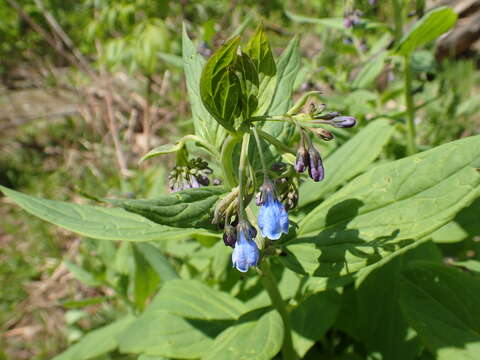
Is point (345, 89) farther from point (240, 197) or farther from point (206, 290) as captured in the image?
point (240, 197)

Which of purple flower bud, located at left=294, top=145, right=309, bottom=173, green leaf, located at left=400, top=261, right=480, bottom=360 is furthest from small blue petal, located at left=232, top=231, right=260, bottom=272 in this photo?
green leaf, located at left=400, top=261, right=480, bottom=360

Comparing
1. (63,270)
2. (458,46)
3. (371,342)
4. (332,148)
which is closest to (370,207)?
(371,342)

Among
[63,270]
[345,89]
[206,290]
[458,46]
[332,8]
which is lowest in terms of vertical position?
[63,270]

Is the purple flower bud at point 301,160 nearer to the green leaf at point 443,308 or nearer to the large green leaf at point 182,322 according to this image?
the green leaf at point 443,308

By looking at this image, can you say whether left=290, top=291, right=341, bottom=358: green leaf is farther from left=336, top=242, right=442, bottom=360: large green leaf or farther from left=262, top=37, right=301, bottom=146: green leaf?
left=262, top=37, right=301, bottom=146: green leaf

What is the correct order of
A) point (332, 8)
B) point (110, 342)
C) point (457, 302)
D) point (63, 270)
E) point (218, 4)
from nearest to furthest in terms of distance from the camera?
1. point (457, 302)
2. point (110, 342)
3. point (63, 270)
4. point (332, 8)
5. point (218, 4)

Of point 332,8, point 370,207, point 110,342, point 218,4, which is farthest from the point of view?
point 218,4

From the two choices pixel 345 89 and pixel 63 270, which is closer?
pixel 345 89
